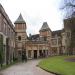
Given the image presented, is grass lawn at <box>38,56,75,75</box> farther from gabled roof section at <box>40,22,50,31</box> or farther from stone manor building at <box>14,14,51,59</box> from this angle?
gabled roof section at <box>40,22,50,31</box>

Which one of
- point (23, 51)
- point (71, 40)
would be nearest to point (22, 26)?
point (23, 51)

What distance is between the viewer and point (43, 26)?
92.6 metres

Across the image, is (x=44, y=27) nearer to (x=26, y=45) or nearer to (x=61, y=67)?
(x=26, y=45)

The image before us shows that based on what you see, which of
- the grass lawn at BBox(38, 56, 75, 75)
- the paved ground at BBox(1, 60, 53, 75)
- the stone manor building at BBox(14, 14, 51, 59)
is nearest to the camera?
the paved ground at BBox(1, 60, 53, 75)

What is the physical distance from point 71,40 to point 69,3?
4745 millimetres

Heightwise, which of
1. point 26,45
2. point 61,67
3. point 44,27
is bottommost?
point 61,67

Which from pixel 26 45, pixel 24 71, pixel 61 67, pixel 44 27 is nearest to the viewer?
pixel 24 71

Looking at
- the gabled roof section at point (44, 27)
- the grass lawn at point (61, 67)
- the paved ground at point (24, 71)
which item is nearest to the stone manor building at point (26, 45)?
the gabled roof section at point (44, 27)

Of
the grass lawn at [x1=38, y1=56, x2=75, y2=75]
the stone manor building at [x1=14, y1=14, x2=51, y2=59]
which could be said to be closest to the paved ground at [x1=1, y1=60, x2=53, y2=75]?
the grass lawn at [x1=38, y1=56, x2=75, y2=75]

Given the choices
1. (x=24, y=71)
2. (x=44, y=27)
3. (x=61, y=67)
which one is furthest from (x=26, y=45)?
(x=24, y=71)

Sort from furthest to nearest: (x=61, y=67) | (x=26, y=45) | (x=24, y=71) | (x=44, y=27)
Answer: (x=44, y=27) → (x=26, y=45) → (x=61, y=67) → (x=24, y=71)

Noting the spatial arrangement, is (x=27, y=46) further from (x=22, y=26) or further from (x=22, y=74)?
(x=22, y=74)

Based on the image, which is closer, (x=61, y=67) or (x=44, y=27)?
(x=61, y=67)

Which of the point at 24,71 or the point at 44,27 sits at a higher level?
the point at 44,27
